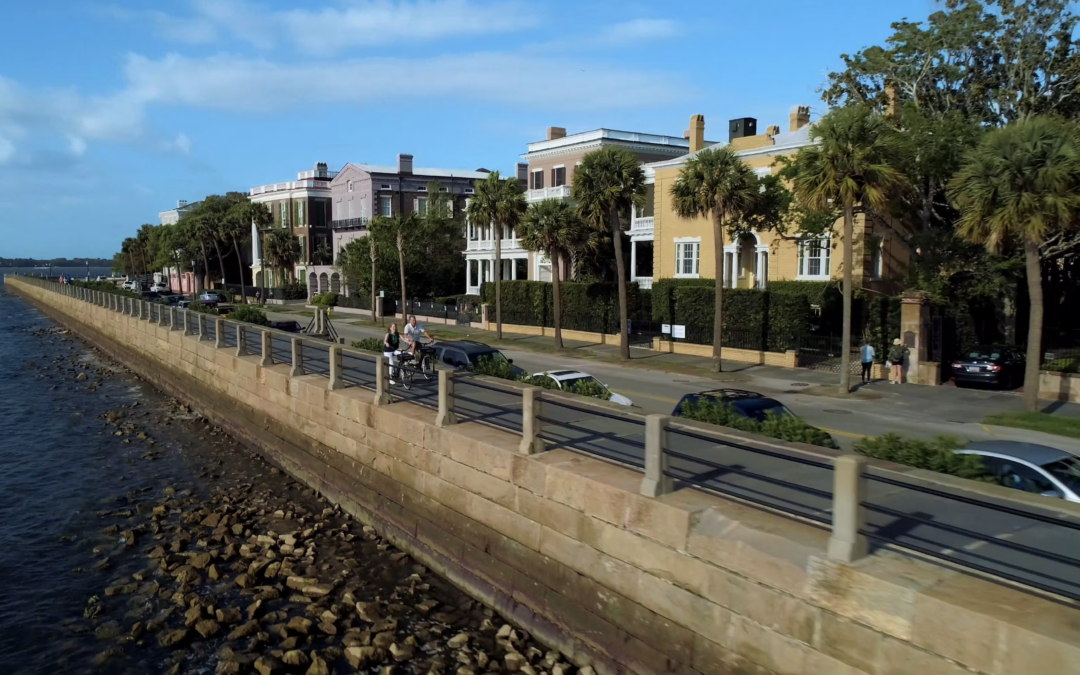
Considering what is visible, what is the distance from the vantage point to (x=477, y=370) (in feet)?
58.5

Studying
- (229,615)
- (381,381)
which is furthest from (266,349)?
(229,615)

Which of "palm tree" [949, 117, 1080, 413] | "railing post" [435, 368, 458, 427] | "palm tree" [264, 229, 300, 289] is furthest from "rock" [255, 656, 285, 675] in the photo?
"palm tree" [264, 229, 300, 289]

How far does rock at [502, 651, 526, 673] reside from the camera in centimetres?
941

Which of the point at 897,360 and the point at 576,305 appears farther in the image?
the point at 576,305

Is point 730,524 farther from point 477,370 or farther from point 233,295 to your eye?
point 233,295

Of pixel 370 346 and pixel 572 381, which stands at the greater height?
pixel 370 346

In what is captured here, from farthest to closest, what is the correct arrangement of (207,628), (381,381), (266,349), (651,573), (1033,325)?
1. (266,349)
2. (1033,325)
3. (381,381)
4. (207,628)
5. (651,573)

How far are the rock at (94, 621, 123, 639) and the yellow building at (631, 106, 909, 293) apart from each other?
91.1 ft

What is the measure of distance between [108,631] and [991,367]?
2589cm

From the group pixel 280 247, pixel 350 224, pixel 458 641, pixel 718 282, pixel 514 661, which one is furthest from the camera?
pixel 350 224

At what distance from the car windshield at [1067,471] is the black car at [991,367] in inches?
676

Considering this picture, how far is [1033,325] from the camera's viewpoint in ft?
70.8

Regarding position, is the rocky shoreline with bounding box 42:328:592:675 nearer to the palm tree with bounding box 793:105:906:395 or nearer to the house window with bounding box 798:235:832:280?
the palm tree with bounding box 793:105:906:395

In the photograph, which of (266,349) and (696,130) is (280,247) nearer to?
(696,130)
